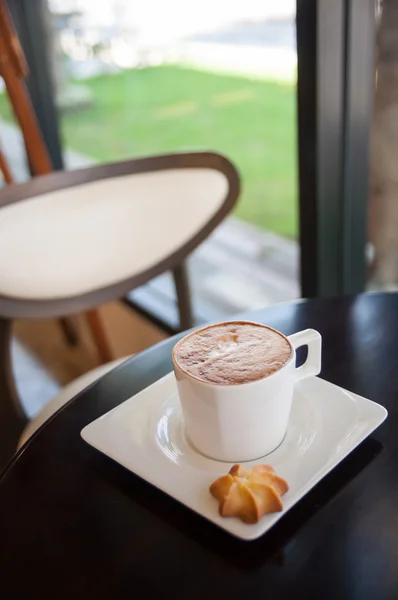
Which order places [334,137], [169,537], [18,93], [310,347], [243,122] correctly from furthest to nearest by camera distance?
[243,122] → [18,93] → [334,137] → [310,347] → [169,537]

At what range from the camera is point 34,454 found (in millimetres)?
592

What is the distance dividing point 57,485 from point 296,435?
0.22m

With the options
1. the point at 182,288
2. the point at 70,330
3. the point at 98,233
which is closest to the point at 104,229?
the point at 98,233

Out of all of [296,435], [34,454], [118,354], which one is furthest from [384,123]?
[118,354]

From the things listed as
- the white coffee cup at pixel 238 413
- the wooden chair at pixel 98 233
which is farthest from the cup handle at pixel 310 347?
the wooden chair at pixel 98 233

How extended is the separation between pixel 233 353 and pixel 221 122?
147cm

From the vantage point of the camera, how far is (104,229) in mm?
1165

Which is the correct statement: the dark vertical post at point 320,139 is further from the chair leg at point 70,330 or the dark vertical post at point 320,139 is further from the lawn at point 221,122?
the chair leg at point 70,330

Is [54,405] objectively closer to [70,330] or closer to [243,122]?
[70,330]

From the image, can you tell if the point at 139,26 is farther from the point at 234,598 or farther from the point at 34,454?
the point at 234,598

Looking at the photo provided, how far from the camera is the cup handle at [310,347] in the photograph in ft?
1.88

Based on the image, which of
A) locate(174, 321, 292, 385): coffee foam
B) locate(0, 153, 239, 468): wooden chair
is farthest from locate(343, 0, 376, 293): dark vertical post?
locate(174, 321, 292, 385): coffee foam

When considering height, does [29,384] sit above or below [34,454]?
below

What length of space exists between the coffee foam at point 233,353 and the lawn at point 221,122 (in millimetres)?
Result: 1156
